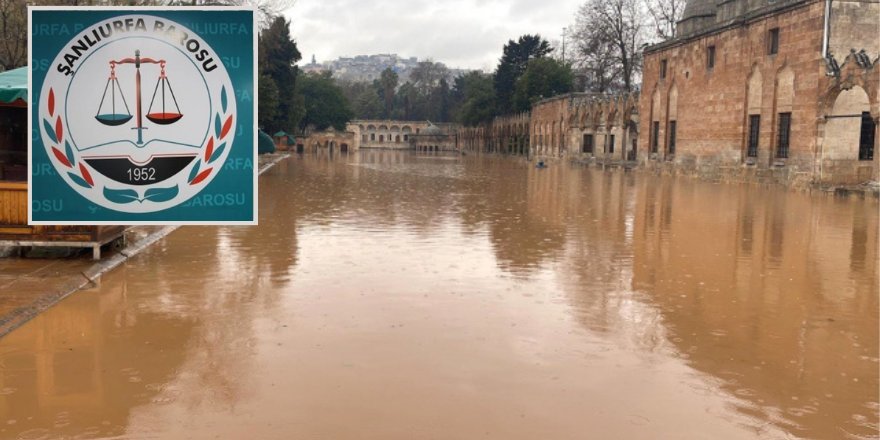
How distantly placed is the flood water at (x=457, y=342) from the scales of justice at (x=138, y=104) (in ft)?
5.98

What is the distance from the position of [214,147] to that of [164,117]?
1.61 ft

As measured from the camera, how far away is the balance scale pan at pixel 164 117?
6.46 meters

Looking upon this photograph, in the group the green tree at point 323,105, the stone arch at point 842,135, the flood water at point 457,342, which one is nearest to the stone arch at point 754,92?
the stone arch at point 842,135

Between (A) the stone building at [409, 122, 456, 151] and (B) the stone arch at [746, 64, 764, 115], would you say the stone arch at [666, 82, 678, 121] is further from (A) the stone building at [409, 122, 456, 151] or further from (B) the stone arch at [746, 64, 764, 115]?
(A) the stone building at [409, 122, 456, 151]

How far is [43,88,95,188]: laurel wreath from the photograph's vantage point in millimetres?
6559

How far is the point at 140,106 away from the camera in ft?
21.2

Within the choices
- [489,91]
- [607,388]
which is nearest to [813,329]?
[607,388]

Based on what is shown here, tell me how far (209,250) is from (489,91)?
3151 inches

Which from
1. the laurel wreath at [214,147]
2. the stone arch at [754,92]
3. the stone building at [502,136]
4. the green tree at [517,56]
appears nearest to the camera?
the laurel wreath at [214,147]

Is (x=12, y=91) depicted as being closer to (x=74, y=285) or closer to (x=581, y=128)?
(x=74, y=285)

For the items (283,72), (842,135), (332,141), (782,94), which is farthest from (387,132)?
(842,135)

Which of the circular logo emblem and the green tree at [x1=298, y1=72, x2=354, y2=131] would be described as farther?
the green tree at [x1=298, y1=72, x2=354, y2=131]

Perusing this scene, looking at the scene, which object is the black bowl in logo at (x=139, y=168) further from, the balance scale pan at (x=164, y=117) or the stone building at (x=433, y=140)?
the stone building at (x=433, y=140)

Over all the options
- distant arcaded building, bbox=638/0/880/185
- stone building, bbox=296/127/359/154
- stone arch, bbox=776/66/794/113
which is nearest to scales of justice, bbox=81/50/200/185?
distant arcaded building, bbox=638/0/880/185
